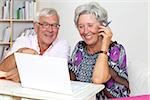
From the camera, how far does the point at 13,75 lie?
1.57 metres

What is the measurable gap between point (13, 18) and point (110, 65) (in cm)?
253

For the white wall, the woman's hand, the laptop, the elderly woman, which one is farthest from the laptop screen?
the white wall

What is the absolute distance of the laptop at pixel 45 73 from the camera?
4.06 feet

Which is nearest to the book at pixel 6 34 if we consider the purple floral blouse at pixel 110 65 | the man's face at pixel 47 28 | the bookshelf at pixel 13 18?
the bookshelf at pixel 13 18

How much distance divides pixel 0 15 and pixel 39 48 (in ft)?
6.40

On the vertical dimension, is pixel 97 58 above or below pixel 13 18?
below

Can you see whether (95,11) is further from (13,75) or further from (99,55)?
(13,75)

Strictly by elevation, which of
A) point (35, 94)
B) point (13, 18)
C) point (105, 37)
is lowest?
point (35, 94)

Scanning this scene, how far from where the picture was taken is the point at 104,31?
71.0 inches

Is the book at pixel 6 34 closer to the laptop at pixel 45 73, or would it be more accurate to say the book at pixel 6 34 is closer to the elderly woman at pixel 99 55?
the elderly woman at pixel 99 55

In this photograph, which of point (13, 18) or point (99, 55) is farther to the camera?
point (13, 18)

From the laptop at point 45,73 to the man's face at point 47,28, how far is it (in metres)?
0.81

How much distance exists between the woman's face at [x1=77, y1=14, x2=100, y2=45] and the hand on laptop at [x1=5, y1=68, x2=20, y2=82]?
56cm

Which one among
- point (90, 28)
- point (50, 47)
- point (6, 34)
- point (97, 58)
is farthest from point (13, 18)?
point (97, 58)
